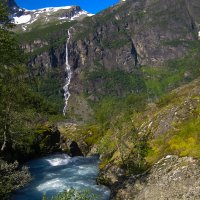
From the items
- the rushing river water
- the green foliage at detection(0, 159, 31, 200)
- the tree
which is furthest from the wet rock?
the green foliage at detection(0, 159, 31, 200)

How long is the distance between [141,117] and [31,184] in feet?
107

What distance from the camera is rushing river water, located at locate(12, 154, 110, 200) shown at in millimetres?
56584

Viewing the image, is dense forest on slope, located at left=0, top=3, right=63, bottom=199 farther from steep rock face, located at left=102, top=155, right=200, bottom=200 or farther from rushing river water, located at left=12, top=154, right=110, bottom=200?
steep rock face, located at left=102, top=155, right=200, bottom=200

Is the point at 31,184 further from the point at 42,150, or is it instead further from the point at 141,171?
the point at 42,150

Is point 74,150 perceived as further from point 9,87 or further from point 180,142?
point 9,87

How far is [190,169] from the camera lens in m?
47.2

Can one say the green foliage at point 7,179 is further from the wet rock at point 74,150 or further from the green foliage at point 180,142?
the wet rock at point 74,150

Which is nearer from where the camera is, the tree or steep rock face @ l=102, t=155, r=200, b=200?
the tree

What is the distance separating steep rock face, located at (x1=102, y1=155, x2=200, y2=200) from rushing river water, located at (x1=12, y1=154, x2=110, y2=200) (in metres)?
4.16

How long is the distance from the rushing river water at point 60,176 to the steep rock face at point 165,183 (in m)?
4.16

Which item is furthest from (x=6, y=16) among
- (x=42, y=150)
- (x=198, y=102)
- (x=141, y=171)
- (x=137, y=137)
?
(x=42, y=150)

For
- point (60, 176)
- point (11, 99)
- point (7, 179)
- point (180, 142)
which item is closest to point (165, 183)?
point (180, 142)

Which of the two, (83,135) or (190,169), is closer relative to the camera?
(190,169)

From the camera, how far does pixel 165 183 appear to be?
47.0 meters
